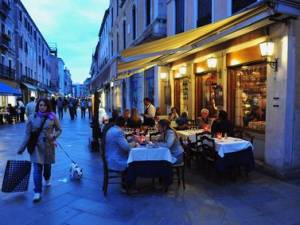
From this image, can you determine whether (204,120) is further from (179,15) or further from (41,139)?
(179,15)

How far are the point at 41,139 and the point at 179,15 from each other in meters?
8.00

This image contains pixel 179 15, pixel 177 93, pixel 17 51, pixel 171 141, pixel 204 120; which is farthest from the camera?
pixel 17 51

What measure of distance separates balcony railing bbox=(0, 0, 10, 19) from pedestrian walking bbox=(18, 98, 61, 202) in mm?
24493

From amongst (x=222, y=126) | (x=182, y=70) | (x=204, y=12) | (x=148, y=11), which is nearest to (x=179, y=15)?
(x=204, y=12)

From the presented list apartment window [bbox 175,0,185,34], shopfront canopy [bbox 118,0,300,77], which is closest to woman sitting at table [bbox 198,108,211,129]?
shopfront canopy [bbox 118,0,300,77]

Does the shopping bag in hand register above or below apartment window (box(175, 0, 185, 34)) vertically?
below

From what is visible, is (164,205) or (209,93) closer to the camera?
(164,205)

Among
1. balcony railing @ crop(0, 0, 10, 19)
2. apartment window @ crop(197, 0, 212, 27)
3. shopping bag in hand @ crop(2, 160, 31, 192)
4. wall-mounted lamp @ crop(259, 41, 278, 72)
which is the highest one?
balcony railing @ crop(0, 0, 10, 19)

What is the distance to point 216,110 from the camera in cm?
884

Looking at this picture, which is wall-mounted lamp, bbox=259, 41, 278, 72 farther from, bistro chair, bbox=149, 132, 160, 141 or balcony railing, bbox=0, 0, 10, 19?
balcony railing, bbox=0, 0, 10, 19

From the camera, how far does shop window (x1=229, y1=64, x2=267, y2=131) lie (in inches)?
275

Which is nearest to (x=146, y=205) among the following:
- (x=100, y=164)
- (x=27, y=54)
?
(x=100, y=164)

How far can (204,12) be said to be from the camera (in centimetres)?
930

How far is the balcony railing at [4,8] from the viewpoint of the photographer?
25234mm
